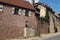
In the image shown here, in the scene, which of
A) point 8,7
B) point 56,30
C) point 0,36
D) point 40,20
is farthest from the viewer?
point 56,30

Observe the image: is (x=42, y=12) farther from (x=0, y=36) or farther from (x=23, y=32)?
(x=0, y=36)

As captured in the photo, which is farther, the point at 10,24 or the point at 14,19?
the point at 14,19

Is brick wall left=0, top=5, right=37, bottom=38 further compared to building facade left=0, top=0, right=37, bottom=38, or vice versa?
building facade left=0, top=0, right=37, bottom=38

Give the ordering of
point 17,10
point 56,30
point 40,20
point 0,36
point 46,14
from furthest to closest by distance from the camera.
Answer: point 56,30, point 46,14, point 40,20, point 17,10, point 0,36

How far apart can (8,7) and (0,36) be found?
5.98 meters

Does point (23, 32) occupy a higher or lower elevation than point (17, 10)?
lower

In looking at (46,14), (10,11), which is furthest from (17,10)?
(46,14)

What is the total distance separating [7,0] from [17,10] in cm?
297

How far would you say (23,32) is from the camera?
3259 cm

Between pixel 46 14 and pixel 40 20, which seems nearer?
pixel 40 20

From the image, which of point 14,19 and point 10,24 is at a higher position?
point 14,19

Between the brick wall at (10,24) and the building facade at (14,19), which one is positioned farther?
the building facade at (14,19)

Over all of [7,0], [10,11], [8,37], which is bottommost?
[8,37]

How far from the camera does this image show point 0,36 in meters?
27.7
